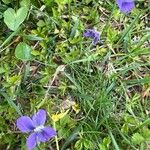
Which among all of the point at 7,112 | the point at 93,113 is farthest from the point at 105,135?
the point at 7,112

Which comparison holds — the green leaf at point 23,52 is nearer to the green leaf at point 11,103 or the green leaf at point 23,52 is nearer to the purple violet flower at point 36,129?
the green leaf at point 11,103

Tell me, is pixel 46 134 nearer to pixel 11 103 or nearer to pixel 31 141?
pixel 31 141

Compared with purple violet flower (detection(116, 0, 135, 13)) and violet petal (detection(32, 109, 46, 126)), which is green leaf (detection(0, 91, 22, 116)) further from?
purple violet flower (detection(116, 0, 135, 13))

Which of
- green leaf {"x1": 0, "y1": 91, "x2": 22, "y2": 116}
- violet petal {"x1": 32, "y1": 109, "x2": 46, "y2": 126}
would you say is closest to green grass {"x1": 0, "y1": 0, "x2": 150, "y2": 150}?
green leaf {"x1": 0, "y1": 91, "x2": 22, "y2": 116}

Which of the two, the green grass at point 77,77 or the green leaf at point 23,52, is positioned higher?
the green leaf at point 23,52

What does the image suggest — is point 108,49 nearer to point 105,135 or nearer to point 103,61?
point 103,61

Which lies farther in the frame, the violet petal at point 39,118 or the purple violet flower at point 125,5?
the purple violet flower at point 125,5

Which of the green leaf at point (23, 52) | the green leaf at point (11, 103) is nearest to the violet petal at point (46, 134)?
the green leaf at point (11, 103)
